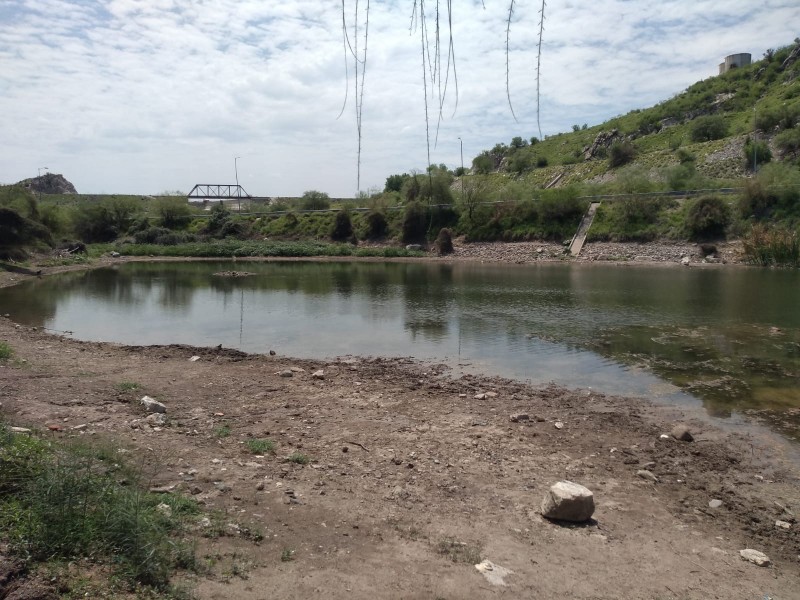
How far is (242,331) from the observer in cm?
2419

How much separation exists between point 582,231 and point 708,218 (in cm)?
1285

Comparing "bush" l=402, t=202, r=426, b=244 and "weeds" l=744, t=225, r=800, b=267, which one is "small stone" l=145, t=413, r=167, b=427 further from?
"bush" l=402, t=202, r=426, b=244

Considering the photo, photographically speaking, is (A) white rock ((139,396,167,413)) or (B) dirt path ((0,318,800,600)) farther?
(A) white rock ((139,396,167,413))

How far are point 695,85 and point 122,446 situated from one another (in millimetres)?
142950

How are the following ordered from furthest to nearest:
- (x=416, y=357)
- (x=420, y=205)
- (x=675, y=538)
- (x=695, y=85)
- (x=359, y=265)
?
(x=695, y=85) → (x=420, y=205) → (x=359, y=265) → (x=416, y=357) → (x=675, y=538)

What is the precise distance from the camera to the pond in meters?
16.8

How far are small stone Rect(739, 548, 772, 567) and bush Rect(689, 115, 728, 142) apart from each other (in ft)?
319

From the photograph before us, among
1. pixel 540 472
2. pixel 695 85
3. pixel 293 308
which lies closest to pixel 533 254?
pixel 293 308

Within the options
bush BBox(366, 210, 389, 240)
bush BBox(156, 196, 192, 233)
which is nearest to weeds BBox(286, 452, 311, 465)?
bush BBox(366, 210, 389, 240)

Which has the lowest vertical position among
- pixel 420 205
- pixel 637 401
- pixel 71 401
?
pixel 637 401

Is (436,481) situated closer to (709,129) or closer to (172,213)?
(172,213)

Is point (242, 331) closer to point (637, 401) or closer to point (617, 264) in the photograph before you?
point (637, 401)

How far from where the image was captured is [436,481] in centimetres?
866

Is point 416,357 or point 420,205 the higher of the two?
point 420,205
